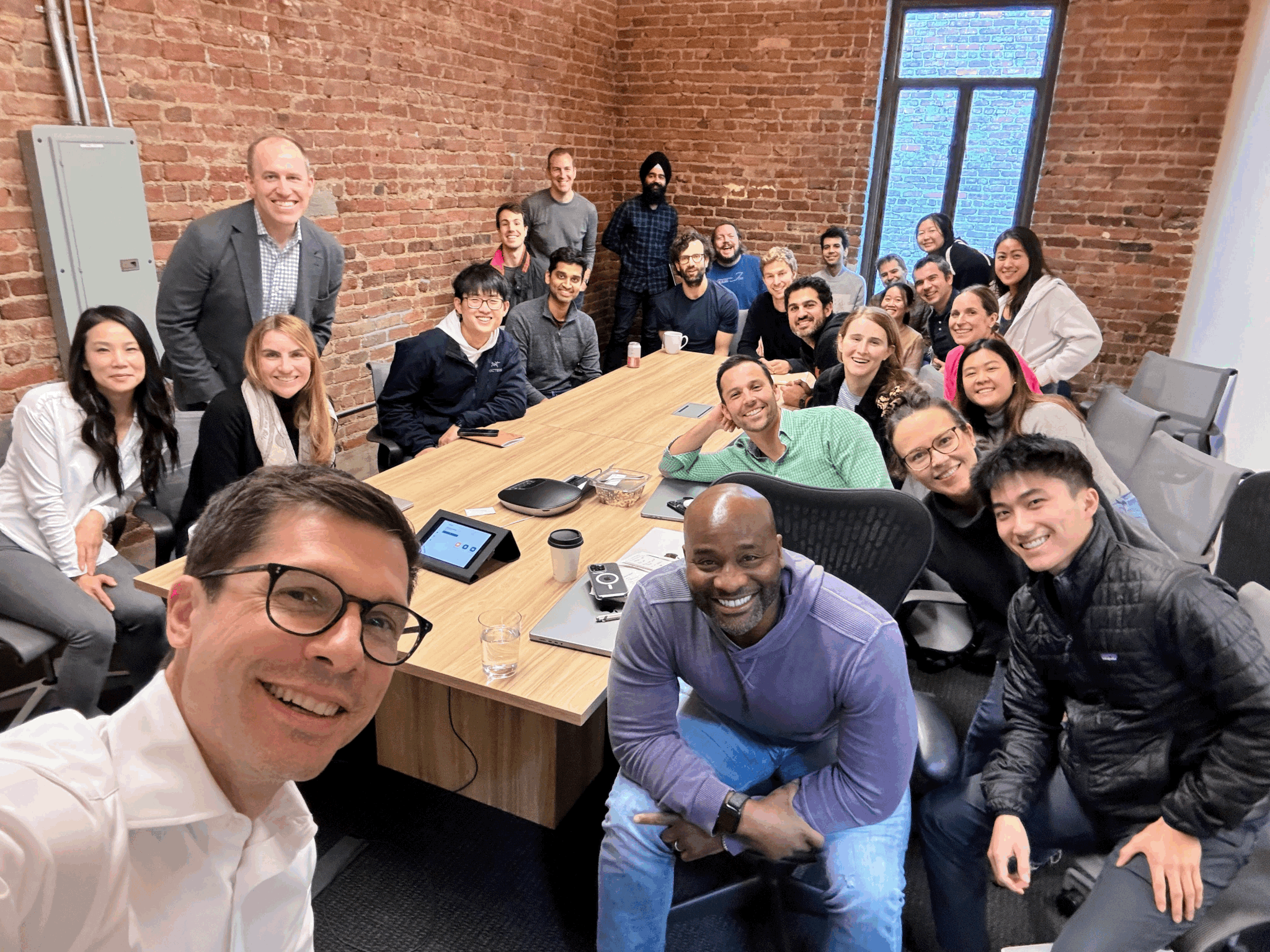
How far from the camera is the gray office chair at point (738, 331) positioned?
5.14 meters

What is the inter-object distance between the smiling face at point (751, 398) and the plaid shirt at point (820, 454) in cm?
8

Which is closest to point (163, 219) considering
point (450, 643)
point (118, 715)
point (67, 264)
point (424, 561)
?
point (67, 264)

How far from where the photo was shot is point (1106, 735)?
1575 mm

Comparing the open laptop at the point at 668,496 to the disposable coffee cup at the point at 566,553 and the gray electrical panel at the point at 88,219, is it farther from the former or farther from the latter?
the gray electrical panel at the point at 88,219

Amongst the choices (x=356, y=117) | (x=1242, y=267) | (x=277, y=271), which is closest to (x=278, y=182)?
(x=277, y=271)

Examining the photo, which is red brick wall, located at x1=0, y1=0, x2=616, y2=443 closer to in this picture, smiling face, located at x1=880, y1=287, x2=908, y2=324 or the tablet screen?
the tablet screen

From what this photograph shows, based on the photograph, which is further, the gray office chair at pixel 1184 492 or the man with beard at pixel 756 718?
the gray office chair at pixel 1184 492

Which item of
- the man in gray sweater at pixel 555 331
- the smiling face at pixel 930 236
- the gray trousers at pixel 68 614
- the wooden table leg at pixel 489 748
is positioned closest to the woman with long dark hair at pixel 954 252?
the smiling face at pixel 930 236

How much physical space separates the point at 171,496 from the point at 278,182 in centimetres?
119

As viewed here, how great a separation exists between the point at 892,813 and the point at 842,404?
1.97 m

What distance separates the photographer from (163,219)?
3.33 meters

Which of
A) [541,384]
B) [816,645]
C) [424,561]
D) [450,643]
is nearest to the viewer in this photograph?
[816,645]

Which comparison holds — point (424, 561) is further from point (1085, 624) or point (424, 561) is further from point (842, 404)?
point (842, 404)

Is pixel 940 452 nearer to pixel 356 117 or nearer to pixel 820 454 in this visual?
pixel 820 454
